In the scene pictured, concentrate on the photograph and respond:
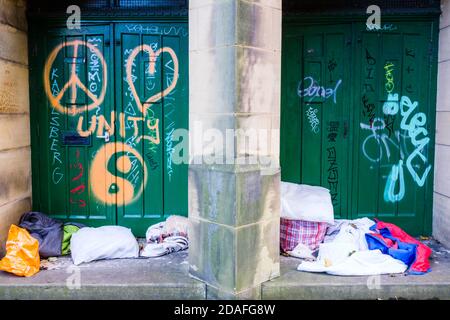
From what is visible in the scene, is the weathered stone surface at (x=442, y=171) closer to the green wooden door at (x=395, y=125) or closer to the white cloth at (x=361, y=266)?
the green wooden door at (x=395, y=125)

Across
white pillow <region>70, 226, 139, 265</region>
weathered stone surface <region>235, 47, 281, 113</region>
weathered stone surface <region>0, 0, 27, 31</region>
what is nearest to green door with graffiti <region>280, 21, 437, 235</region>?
weathered stone surface <region>235, 47, 281, 113</region>

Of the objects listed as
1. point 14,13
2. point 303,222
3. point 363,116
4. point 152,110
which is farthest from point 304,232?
point 14,13

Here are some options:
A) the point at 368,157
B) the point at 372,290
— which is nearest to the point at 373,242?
the point at 372,290

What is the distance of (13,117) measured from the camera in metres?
6.31

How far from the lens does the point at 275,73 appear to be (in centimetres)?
531

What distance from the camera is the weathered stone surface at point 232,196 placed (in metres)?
4.98

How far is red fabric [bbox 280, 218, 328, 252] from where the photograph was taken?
20.2 ft

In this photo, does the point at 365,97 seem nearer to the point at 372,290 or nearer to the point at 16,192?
the point at 372,290

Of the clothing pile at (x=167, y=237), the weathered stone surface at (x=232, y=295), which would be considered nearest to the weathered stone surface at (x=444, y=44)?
the weathered stone surface at (x=232, y=295)

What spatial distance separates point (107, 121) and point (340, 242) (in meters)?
3.35

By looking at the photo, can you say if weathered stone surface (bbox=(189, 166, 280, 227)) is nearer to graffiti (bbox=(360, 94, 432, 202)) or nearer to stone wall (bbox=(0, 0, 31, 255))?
graffiti (bbox=(360, 94, 432, 202))

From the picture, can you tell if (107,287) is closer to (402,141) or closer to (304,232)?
(304,232)

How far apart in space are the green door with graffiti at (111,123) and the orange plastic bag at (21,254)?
1.05 m

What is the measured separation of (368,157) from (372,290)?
6.92 ft
